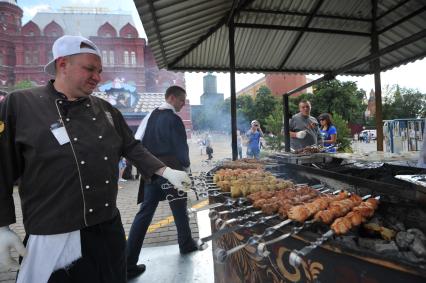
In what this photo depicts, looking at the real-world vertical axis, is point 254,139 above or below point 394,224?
above

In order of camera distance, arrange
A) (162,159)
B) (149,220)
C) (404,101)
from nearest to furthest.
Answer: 1. (149,220)
2. (162,159)
3. (404,101)

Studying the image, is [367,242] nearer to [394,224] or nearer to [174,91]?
[394,224]

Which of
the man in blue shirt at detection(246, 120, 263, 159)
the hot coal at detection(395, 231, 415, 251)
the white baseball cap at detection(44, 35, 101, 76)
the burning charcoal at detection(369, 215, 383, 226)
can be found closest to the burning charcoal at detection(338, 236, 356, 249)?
the hot coal at detection(395, 231, 415, 251)

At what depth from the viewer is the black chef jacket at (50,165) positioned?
5.67 ft

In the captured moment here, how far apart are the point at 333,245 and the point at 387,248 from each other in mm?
269

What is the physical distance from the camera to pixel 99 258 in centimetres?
194

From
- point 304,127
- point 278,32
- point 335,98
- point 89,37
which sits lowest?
point 304,127

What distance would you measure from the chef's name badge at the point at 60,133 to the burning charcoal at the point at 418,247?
201cm

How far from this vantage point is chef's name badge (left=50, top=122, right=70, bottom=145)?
178 cm

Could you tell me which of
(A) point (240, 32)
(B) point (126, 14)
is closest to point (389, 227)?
(A) point (240, 32)

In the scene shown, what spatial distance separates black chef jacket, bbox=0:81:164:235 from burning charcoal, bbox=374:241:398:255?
162 centimetres

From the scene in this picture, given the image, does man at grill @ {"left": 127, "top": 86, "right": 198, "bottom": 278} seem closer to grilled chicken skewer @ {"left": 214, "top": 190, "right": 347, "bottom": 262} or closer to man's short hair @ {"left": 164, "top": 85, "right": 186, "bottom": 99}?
man's short hair @ {"left": 164, "top": 85, "right": 186, "bottom": 99}

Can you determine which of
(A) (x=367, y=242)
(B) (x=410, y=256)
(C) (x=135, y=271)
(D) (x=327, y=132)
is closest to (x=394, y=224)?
(A) (x=367, y=242)

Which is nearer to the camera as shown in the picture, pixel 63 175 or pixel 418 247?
pixel 418 247
